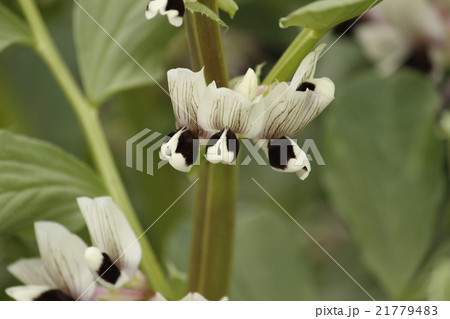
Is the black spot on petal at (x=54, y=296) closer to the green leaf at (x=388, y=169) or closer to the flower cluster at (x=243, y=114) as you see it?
the flower cluster at (x=243, y=114)

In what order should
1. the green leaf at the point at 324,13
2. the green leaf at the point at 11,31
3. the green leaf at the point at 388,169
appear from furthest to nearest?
1. the green leaf at the point at 388,169
2. the green leaf at the point at 11,31
3. the green leaf at the point at 324,13

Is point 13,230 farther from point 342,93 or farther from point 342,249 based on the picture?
point 342,249

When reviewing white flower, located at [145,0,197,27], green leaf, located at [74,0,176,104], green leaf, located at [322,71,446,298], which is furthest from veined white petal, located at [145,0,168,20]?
green leaf, located at [322,71,446,298]

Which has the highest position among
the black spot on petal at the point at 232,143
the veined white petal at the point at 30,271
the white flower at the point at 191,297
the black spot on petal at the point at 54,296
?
the black spot on petal at the point at 232,143

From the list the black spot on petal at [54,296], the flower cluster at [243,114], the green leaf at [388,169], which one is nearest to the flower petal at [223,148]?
the flower cluster at [243,114]

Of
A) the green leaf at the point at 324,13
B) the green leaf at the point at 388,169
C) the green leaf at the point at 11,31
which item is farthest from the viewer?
the green leaf at the point at 388,169

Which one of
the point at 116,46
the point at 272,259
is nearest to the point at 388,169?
the point at 272,259

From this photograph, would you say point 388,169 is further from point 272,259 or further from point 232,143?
point 232,143

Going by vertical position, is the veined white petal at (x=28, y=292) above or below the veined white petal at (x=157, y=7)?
below
